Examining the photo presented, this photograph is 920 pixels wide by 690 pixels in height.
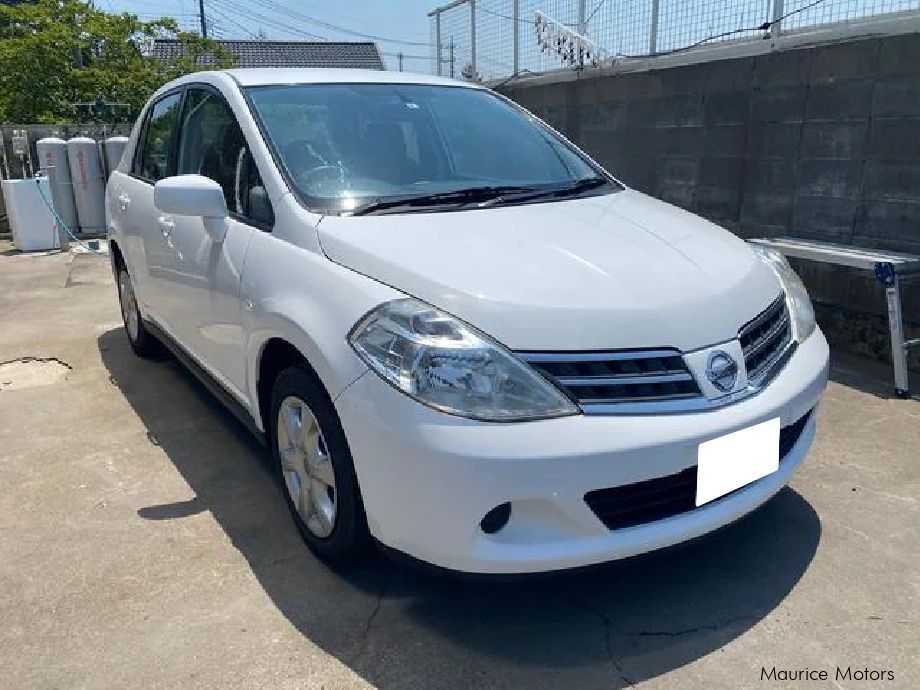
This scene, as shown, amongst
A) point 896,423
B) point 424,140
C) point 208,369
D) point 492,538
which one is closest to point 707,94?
point 896,423

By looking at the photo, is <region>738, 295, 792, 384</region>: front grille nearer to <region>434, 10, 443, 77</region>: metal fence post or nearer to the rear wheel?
the rear wheel

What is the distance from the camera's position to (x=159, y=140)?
3.89m

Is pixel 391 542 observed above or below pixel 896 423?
above

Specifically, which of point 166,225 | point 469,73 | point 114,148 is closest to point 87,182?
point 114,148

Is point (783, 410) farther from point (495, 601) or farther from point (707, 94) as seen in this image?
point (707, 94)

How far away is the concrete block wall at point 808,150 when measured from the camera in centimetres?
419

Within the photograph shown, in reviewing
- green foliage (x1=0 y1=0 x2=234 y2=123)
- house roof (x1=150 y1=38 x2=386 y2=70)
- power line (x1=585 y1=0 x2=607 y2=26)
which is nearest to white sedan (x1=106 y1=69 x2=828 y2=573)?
power line (x1=585 y1=0 x2=607 y2=26)

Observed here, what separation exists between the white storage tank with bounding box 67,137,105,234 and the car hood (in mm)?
7965

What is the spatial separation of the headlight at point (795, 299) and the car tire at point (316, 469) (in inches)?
59.7

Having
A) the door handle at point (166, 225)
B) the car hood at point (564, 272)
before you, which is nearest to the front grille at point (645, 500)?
the car hood at point (564, 272)

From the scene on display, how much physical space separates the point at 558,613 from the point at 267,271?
4.56 feet

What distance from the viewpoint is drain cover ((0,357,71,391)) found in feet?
13.9

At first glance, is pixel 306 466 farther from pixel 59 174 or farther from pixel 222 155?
pixel 59 174

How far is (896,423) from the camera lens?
3533mm
